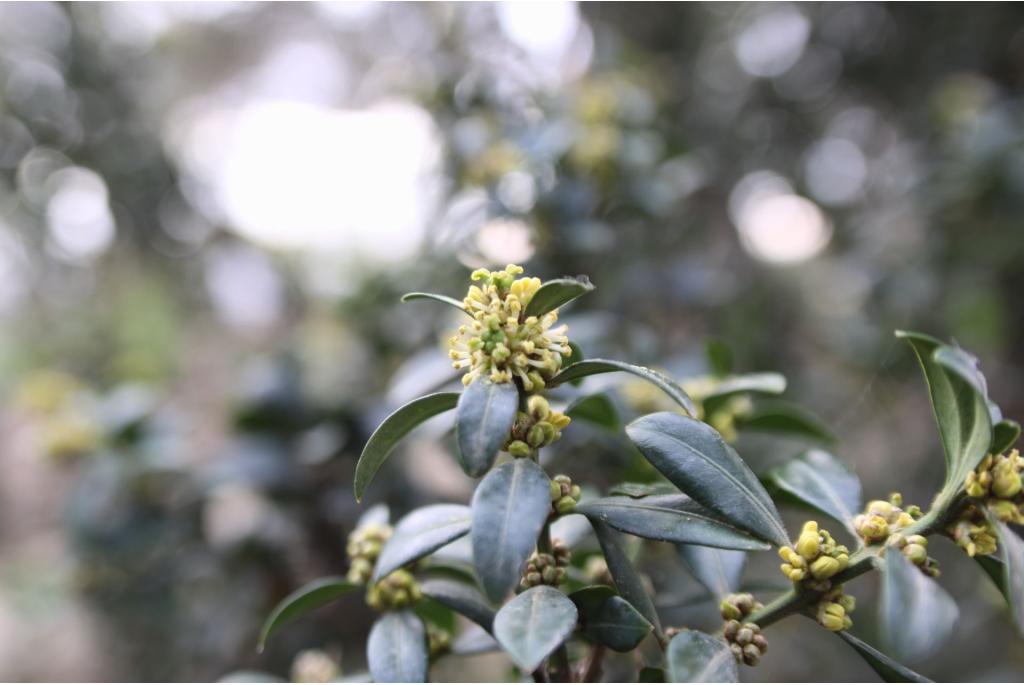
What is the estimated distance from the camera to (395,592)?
26.6 inches

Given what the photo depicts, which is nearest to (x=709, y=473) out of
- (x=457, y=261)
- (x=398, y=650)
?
(x=398, y=650)

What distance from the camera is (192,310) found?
11.0ft

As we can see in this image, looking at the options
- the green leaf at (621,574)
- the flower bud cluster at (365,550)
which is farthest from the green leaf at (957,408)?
the flower bud cluster at (365,550)

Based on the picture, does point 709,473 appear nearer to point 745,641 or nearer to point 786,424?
point 745,641

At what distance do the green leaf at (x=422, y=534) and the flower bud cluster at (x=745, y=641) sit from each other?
0.21 meters

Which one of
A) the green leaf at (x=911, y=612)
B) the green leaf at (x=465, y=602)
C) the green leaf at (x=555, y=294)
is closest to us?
the green leaf at (x=911, y=612)

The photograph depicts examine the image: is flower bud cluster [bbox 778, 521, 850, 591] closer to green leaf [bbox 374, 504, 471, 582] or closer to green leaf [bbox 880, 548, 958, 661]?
green leaf [bbox 880, 548, 958, 661]

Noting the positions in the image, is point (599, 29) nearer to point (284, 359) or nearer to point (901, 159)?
point (901, 159)

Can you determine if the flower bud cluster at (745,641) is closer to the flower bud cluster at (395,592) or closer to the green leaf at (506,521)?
the green leaf at (506,521)

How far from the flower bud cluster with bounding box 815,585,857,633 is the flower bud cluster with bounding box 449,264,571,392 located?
254 mm

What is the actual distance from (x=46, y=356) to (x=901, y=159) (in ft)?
11.6

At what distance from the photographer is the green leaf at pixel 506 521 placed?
47 cm

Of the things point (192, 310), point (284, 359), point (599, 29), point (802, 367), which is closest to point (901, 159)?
point (802, 367)

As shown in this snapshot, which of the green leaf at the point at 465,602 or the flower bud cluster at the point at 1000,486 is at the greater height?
the flower bud cluster at the point at 1000,486
